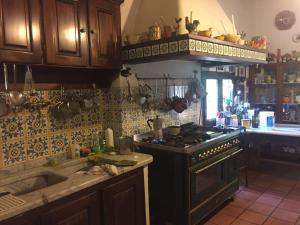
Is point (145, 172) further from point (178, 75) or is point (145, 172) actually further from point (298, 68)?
point (298, 68)

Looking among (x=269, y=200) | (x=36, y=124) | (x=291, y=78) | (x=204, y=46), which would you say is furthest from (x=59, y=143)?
(x=291, y=78)

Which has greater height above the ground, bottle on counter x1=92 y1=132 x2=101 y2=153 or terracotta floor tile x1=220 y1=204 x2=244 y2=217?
bottle on counter x1=92 y1=132 x2=101 y2=153

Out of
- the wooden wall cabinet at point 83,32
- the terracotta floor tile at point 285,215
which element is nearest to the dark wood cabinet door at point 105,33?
the wooden wall cabinet at point 83,32

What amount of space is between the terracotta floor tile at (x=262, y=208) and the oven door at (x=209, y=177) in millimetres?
395

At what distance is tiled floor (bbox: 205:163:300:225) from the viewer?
2627mm

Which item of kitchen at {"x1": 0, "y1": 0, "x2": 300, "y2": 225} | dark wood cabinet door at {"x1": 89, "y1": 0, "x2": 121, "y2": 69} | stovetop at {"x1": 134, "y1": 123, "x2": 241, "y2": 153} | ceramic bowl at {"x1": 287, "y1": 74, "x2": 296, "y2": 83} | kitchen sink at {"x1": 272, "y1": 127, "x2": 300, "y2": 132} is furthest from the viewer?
ceramic bowl at {"x1": 287, "y1": 74, "x2": 296, "y2": 83}

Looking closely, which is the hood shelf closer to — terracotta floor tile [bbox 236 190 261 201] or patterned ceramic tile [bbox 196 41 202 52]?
patterned ceramic tile [bbox 196 41 202 52]

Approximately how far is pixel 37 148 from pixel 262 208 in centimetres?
237

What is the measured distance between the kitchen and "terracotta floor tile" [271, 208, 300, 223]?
0.06ft

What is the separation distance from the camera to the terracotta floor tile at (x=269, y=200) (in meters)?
2.96

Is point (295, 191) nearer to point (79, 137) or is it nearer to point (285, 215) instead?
point (285, 215)

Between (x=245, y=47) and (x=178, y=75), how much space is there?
0.81 m

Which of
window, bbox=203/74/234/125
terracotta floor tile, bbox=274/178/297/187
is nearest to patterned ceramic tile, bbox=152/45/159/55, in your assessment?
A: window, bbox=203/74/234/125

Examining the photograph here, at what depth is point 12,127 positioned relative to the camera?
1902 mm
